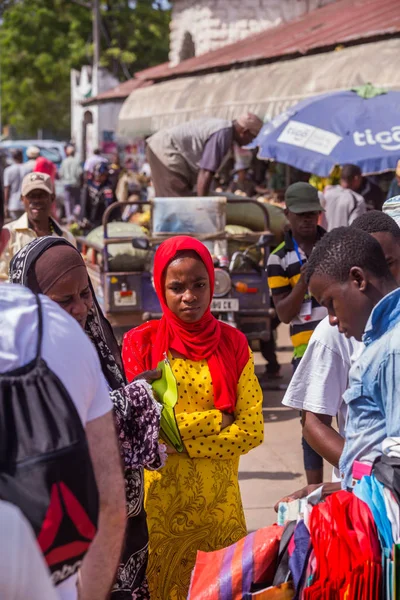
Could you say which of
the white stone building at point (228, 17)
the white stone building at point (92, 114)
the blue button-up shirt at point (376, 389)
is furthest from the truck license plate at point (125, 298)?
the white stone building at point (92, 114)

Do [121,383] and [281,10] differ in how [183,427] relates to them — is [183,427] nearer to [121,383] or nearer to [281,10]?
[121,383]

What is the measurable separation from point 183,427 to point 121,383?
39cm

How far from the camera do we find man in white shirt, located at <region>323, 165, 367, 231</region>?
997 cm

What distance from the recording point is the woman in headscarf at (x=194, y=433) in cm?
366

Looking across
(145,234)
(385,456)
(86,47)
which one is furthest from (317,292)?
(86,47)

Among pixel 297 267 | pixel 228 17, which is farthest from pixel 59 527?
pixel 228 17

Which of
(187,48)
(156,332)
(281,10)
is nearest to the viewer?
(156,332)

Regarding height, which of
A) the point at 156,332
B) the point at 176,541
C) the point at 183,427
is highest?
the point at 156,332

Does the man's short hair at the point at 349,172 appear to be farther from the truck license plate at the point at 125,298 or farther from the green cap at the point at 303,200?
the green cap at the point at 303,200

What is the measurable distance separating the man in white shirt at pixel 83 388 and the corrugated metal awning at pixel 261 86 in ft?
35.9

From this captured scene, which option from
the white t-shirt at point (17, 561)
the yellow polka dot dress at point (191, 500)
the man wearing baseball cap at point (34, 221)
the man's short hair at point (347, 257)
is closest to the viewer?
the white t-shirt at point (17, 561)

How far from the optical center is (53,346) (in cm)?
182

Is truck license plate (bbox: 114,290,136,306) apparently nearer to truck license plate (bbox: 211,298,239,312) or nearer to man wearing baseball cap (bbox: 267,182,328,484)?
truck license plate (bbox: 211,298,239,312)

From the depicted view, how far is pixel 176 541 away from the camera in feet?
12.1
